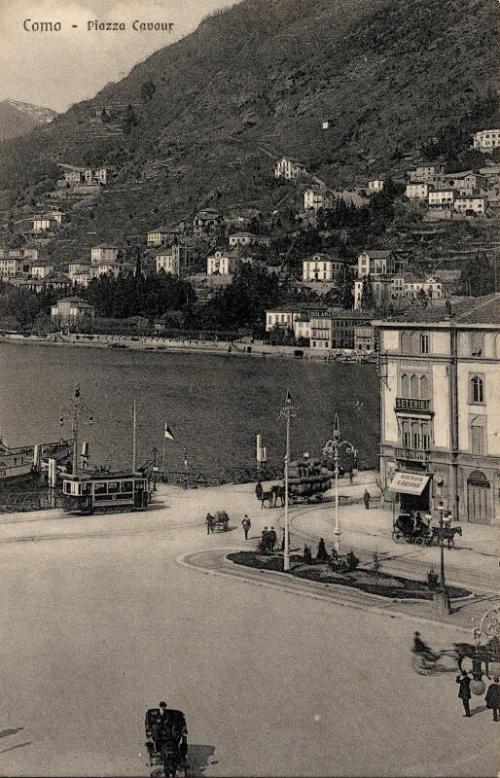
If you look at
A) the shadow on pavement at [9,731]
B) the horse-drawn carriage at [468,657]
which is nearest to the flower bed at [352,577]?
the horse-drawn carriage at [468,657]

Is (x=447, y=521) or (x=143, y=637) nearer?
(x=143, y=637)

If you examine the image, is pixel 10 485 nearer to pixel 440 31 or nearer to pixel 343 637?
pixel 343 637

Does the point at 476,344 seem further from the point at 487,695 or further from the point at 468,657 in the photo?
the point at 487,695

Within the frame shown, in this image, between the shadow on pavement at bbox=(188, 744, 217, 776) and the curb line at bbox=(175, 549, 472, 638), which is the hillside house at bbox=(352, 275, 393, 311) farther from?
the shadow on pavement at bbox=(188, 744, 217, 776)

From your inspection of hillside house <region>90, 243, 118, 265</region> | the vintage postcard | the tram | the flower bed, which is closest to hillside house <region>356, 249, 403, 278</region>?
the vintage postcard

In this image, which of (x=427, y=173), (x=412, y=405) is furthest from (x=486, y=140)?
(x=412, y=405)

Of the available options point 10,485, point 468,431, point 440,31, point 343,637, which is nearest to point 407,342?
point 468,431
